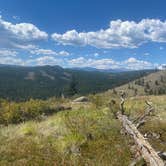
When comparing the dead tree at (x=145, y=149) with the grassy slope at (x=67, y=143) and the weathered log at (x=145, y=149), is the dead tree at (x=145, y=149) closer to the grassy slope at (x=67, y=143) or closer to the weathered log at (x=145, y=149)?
the weathered log at (x=145, y=149)

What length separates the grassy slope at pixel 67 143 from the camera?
13.2m

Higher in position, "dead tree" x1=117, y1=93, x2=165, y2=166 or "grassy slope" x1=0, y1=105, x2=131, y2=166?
"dead tree" x1=117, y1=93, x2=165, y2=166

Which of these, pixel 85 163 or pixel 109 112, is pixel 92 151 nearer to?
pixel 85 163

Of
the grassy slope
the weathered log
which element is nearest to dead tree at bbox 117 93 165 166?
the weathered log

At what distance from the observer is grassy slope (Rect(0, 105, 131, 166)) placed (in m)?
13.2

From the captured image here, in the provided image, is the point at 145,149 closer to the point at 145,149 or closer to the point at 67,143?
the point at 145,149

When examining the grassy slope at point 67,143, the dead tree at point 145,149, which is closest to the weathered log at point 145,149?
the dead tree at point 145,149

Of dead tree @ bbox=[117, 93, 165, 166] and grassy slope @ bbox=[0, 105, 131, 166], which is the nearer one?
dead tree @ bbox=[117, 93, 165, 166]

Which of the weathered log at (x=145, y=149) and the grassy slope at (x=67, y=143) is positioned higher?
the weathered log at (x=145, y=149)

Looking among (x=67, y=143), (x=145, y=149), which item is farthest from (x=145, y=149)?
(x=67, y=143)

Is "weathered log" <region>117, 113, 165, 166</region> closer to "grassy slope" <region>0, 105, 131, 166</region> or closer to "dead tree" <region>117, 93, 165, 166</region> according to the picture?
"dead tree" <region>117, 93, 165, 166</region>

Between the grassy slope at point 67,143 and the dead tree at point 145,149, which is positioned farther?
the grassy slope at point 67,143

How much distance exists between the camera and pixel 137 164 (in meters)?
11.9

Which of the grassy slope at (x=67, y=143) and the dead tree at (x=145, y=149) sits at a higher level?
the dead tree at (x=145, y=149)
